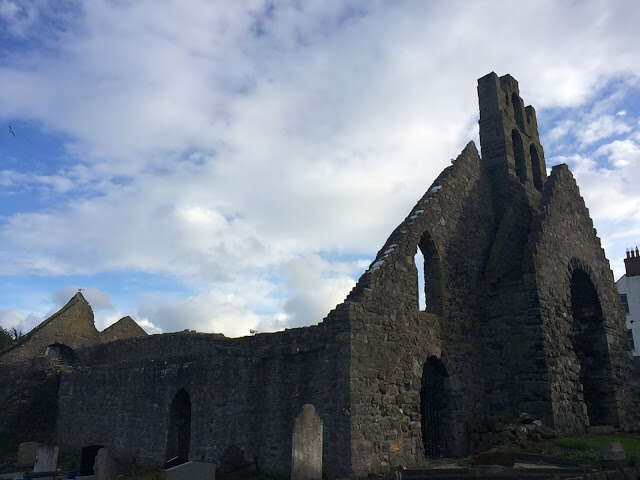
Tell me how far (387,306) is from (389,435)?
9.06ft

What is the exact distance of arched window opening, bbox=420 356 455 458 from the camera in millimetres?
13133

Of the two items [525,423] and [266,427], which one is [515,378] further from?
[266,427]

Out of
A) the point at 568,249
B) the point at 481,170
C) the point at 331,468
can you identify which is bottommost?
the point at 331,468

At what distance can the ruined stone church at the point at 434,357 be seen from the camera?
11633 millimetres

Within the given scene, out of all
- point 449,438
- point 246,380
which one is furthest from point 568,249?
point 246,380

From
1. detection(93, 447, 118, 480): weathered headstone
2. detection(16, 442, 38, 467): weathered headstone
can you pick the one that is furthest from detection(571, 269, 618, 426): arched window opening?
detection(16, 442, 38, 467): weathered headstone

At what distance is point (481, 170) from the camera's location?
17453 millimetres

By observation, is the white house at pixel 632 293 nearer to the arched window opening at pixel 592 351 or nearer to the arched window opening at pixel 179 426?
the arched window opening at pixel 592 351

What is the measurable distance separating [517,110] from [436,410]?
12.0m

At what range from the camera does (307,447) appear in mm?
9758

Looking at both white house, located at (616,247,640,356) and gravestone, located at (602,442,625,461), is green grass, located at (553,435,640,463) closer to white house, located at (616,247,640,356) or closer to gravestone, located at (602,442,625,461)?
gravestone, located at (602,442,625,461)

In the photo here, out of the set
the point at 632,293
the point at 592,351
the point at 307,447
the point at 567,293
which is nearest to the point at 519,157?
the point at 567,293

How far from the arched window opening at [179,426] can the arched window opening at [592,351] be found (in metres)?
11.8

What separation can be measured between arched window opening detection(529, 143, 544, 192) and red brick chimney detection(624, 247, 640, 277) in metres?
28.8
